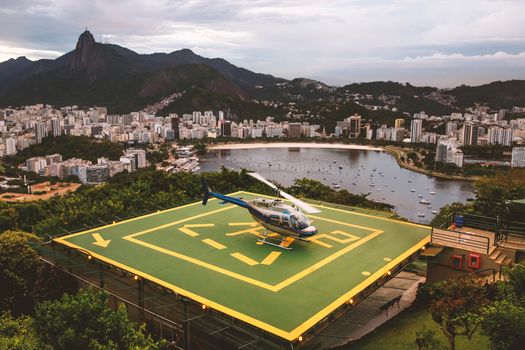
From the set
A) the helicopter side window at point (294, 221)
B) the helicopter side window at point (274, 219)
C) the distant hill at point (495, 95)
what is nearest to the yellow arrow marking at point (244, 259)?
the helicopter side window at point (274, 219)

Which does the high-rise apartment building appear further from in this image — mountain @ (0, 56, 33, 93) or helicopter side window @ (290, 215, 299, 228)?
mountain @ (0, 56, 33, 93)

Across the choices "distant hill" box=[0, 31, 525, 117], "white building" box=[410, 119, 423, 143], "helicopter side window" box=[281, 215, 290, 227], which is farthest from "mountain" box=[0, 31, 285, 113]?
"helicopter side window" box=[281, 215, 290, 227]

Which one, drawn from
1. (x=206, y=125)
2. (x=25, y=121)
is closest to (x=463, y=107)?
(x=206, y=125)

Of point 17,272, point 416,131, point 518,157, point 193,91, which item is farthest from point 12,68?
point 17,272

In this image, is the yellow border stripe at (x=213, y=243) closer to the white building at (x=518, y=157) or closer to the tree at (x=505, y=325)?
the tree at (x=505, y=325)

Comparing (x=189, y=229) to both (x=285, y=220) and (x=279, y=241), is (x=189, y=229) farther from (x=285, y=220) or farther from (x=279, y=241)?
(x=285, y=220)
